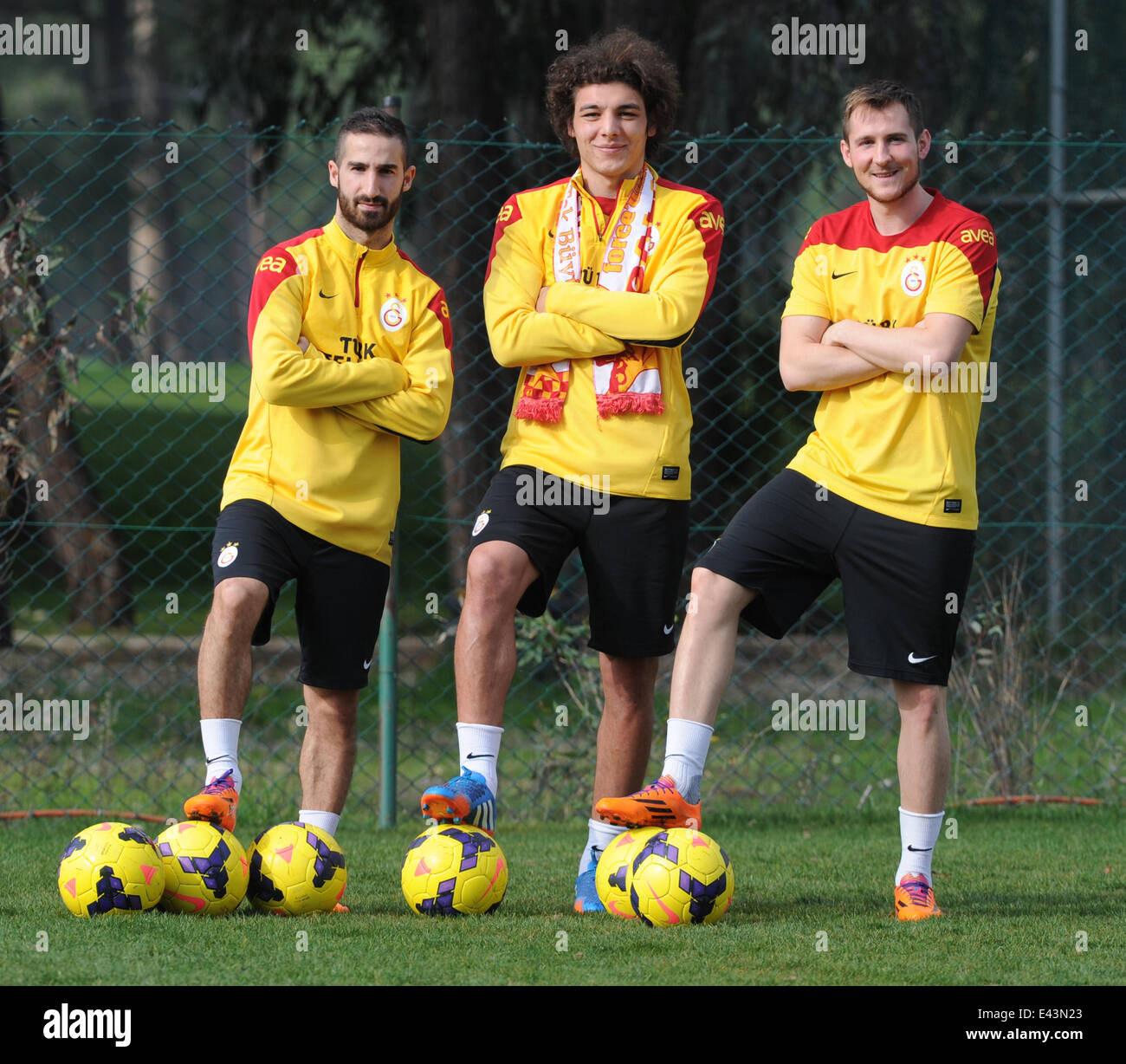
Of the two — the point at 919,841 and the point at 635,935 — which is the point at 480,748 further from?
the point at 919,841

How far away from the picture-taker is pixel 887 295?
469cm

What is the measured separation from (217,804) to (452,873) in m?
0.72

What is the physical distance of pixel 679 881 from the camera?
429 centimetres

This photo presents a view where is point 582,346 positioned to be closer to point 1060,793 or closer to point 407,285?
point 407,285

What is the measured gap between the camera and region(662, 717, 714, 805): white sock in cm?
451

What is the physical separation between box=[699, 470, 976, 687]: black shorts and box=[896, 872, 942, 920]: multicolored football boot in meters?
0.61

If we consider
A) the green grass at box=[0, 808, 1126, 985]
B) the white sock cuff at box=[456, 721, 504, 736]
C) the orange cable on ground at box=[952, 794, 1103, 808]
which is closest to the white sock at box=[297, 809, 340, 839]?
the green grass at box=[0, 808, 1126, 985]

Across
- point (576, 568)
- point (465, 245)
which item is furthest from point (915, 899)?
point (465, 245)

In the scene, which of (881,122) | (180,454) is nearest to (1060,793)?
(881,122)

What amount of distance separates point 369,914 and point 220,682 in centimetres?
83

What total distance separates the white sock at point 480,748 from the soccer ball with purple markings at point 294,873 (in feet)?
1.61

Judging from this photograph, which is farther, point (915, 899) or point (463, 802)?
point (915, 899)

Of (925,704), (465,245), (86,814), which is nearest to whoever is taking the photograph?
(925,704)

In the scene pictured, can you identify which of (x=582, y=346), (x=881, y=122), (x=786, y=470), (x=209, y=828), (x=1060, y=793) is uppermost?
(x=881, y=122)
